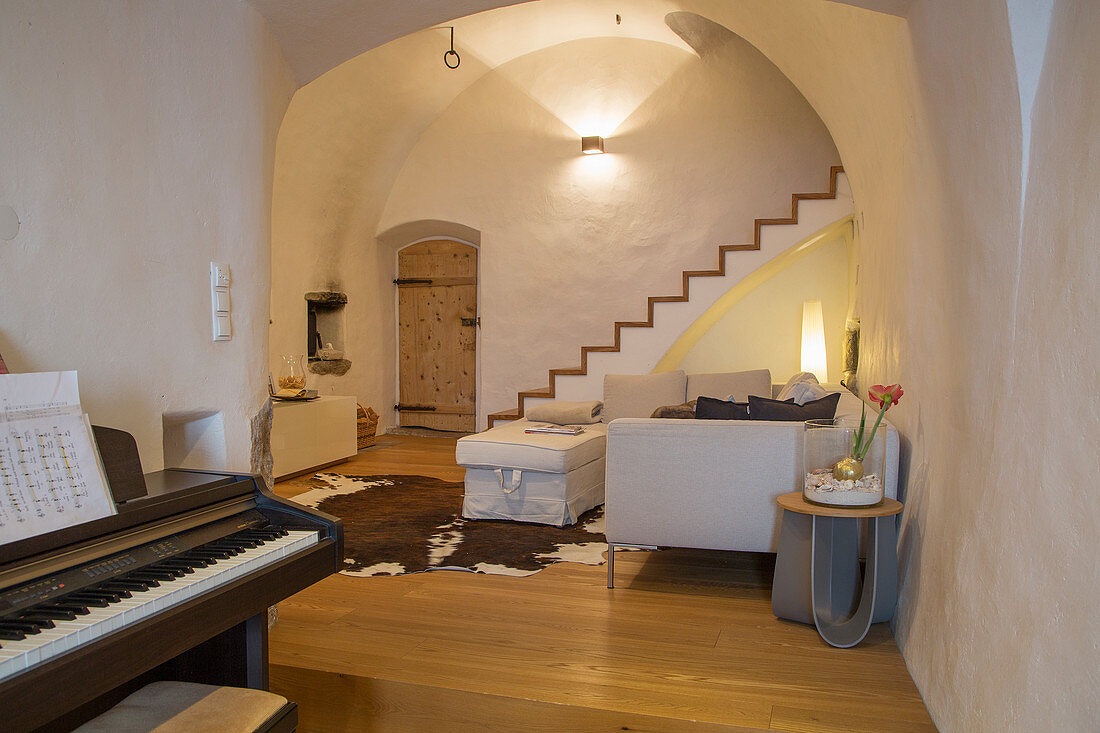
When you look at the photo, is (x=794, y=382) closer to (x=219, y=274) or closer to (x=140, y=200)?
(x=219, y=274)

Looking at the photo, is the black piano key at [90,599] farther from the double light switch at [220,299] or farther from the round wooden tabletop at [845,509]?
the round wooden tabletop at [845,509]

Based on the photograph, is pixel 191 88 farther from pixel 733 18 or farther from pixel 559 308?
pixel 559 308

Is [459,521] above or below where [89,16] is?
below

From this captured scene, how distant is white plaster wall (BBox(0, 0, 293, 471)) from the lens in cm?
192

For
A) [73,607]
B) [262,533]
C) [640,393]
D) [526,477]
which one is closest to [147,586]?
[73,607]

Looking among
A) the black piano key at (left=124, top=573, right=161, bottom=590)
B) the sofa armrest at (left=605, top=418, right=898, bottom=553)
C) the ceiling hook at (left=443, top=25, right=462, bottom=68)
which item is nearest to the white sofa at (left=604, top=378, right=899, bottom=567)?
the sofa armrest at (left=605, top=418, right=898, bottom=553)

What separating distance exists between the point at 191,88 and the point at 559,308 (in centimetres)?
474

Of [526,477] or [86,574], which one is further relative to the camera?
[526,477]

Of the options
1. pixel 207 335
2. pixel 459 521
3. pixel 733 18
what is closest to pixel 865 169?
pixel 733 18

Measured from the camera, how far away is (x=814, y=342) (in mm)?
6332

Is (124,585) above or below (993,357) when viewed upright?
below

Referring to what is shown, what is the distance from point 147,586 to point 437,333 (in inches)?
258

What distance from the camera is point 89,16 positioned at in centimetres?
208

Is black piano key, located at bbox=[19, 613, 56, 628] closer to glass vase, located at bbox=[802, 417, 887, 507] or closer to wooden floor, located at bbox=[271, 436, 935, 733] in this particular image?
wooden floor, located at bbox=[271, 436, 935, 733]
